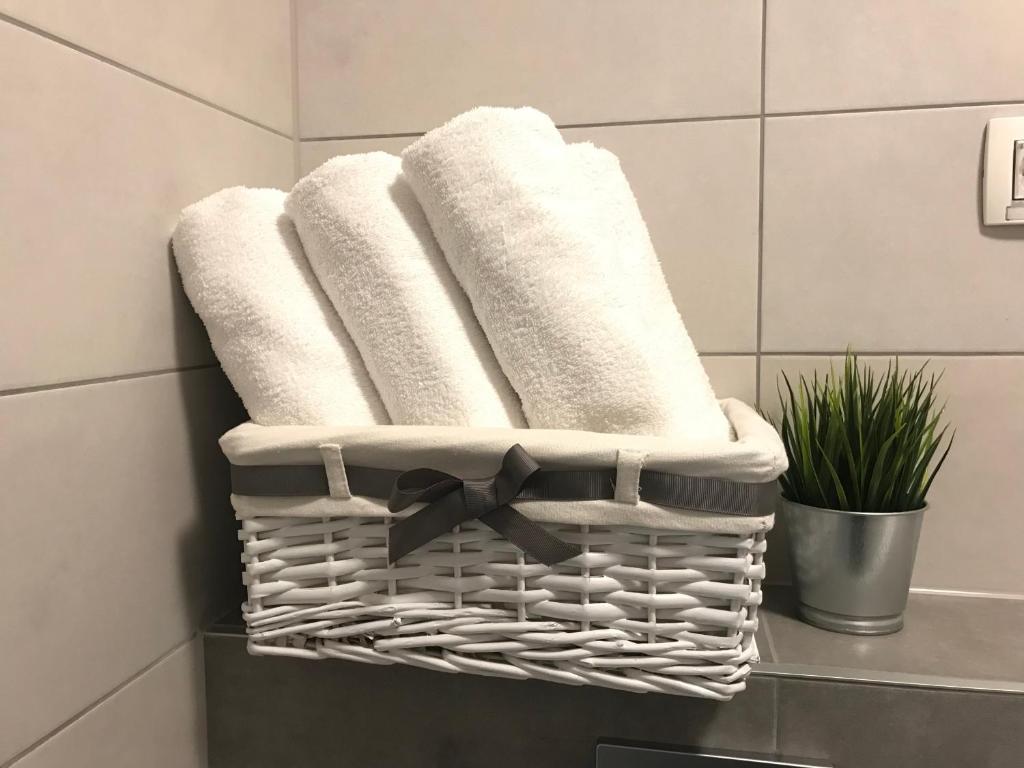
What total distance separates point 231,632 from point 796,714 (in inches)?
19.2

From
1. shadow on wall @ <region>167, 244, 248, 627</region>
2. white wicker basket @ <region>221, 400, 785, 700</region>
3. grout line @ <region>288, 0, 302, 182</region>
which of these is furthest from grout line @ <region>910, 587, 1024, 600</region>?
grout line @ <region>288, 0, 302, 182</region>

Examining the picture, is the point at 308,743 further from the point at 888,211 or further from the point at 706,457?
the point at 888,211

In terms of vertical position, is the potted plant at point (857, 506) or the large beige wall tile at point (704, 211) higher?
the large beige wall tile at point (704, 211)

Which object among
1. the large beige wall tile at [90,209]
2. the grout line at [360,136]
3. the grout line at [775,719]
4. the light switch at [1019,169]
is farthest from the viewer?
the grout line at [360,136]

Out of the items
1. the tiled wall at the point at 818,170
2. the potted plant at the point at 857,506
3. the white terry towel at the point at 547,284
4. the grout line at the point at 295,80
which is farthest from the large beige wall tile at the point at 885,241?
the grout line at the point at 295,80

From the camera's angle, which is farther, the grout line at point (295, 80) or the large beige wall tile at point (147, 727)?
the grout line at point (295, 80)

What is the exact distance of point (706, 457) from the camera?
0.53 metres

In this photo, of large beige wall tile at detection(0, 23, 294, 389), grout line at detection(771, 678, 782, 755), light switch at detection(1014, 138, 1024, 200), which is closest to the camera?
large beige wall tile at detection(0, 23, 294, 389)

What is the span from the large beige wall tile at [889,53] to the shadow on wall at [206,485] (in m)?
0.61

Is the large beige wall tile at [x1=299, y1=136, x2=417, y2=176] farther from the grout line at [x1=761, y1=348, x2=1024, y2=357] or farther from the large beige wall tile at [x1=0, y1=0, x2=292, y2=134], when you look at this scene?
the grout line at [x1=761, y1=348, x2=1024, y2=357]

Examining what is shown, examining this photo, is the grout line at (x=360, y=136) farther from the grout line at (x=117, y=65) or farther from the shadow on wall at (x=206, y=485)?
the shadow on wall at (x=206, y=485)

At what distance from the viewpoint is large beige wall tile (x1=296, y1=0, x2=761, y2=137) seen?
813mm

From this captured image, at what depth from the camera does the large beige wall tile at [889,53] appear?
2.50ft

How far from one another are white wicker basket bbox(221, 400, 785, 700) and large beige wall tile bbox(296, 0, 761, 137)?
1.34ft
